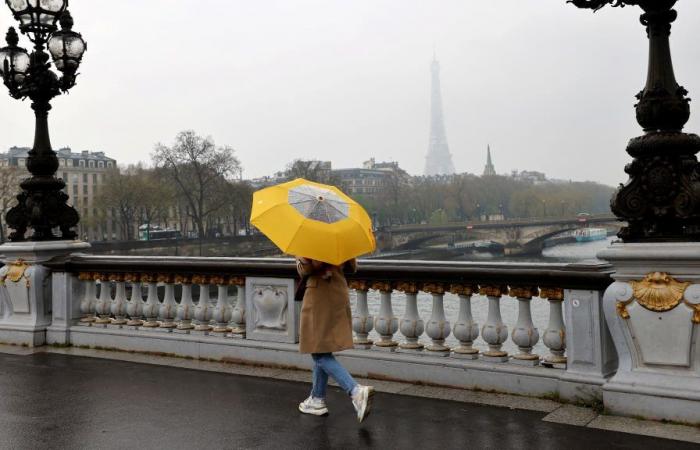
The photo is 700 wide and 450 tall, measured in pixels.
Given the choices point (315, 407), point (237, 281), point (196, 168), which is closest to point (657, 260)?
point (315, 407)

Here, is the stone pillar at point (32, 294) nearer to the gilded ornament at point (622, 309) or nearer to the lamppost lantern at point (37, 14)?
the lamppost lantern at point (37, 14)

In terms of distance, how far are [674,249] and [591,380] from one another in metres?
1.14

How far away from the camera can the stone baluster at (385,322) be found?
6355mm

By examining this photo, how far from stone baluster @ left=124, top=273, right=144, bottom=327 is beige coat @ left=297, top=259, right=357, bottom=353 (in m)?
3.80

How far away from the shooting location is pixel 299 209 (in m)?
4.66

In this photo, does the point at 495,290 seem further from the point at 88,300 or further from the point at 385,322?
the point at 88,300

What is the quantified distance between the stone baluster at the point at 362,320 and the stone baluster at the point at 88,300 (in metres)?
3.79

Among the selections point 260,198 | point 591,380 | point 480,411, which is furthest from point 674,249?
A: point 260,198

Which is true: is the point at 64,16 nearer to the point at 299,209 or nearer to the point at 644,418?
the point at 299,209

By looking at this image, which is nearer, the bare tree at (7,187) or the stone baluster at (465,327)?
the stone baluster at (465,327)

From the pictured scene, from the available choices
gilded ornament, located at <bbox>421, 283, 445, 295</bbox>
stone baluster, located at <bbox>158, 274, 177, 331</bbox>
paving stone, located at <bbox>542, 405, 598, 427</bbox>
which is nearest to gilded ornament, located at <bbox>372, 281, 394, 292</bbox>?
gilded ornament, located at <bbox>421, 283, 445, 295</bbox>

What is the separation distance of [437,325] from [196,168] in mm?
72068

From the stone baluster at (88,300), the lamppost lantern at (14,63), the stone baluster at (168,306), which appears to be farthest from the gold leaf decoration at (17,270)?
the lamppost lantern at (14,63)

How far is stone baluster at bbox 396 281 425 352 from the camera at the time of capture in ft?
20.4
